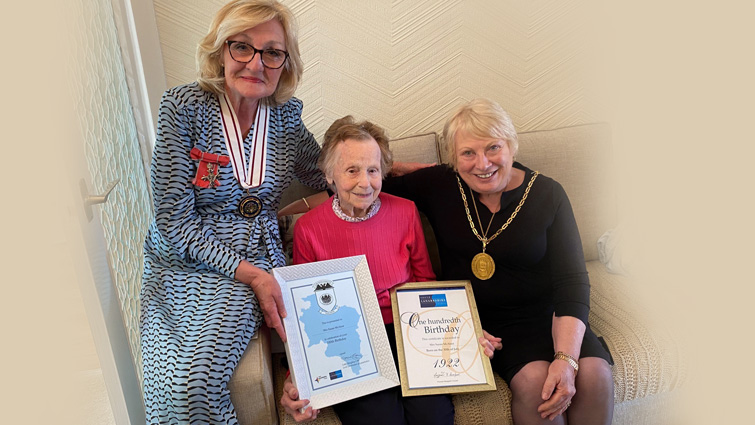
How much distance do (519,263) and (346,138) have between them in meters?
0.66

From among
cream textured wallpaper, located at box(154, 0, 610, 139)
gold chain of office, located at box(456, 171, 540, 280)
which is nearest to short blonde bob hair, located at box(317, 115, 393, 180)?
gold chain of office, located at box(456, 171, 540, 280)

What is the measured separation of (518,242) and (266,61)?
36.8 inches

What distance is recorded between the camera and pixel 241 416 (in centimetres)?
141

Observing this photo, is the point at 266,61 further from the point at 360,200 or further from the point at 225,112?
the point at 360,200

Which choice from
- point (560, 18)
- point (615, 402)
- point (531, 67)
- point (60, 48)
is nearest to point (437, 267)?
point (615, 402)

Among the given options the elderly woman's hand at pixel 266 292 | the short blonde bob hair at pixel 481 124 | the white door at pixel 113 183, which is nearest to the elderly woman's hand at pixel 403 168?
the short blonde bob hair at pixel 481 124

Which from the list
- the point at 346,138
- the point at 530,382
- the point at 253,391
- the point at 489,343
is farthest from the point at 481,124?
the point at 253,391

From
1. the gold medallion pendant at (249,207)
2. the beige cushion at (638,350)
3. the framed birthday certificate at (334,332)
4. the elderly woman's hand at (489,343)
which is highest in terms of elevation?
the gold medallion pendant at (249,207)

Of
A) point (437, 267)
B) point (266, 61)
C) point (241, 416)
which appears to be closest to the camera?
point (241, 416)

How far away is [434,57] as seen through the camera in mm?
2191

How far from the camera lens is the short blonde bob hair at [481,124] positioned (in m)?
1.53

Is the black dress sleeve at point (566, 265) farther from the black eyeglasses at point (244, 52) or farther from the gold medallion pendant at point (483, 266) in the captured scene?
the black eyeglasses at point (244, 52)

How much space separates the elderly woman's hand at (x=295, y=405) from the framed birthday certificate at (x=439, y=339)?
257 millimetres

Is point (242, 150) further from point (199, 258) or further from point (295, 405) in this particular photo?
point (295, 405)
